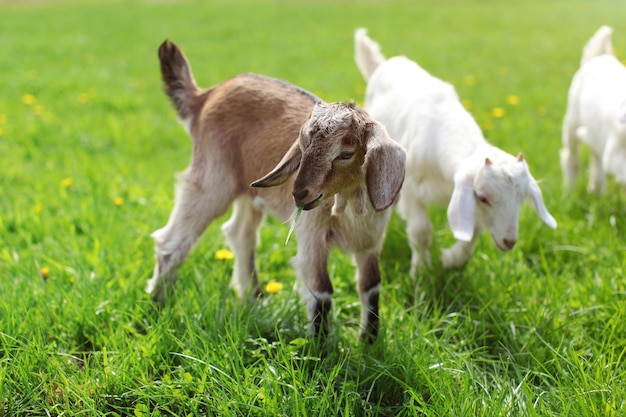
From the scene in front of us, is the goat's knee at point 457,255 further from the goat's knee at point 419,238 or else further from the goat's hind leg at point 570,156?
the goat's hind leg at point 570,156

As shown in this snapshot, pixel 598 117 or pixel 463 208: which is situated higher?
pixel 463 208

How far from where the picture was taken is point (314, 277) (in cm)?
245

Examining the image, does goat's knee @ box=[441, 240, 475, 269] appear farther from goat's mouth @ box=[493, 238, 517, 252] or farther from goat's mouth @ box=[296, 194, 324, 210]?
goat's mouth @ box=[296, 194, 324, 210]

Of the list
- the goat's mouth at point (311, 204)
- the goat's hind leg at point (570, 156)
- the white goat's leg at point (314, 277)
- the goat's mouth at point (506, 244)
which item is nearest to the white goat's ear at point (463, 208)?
the goat's mouth at point (506, 244)

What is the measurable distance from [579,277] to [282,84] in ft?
5.95

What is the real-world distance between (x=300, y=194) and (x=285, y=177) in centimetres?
13

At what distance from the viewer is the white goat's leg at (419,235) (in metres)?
3.20

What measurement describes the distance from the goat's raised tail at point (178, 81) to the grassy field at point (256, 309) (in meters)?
0.79

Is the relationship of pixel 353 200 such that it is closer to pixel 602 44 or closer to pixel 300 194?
pixel 300 194

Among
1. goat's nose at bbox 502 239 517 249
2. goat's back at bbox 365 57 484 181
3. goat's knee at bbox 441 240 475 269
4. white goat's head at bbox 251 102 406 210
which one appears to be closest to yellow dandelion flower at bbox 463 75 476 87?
goat's back at bbox 365 57 484 181

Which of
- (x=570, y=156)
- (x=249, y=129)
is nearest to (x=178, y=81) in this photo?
(x=249, y=129)

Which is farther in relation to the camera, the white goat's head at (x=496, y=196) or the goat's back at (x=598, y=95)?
the goat's back at (x=598, y=95)

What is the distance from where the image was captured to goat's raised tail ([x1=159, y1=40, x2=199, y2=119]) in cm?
294

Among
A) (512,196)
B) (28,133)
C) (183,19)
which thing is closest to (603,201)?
(512,196)
